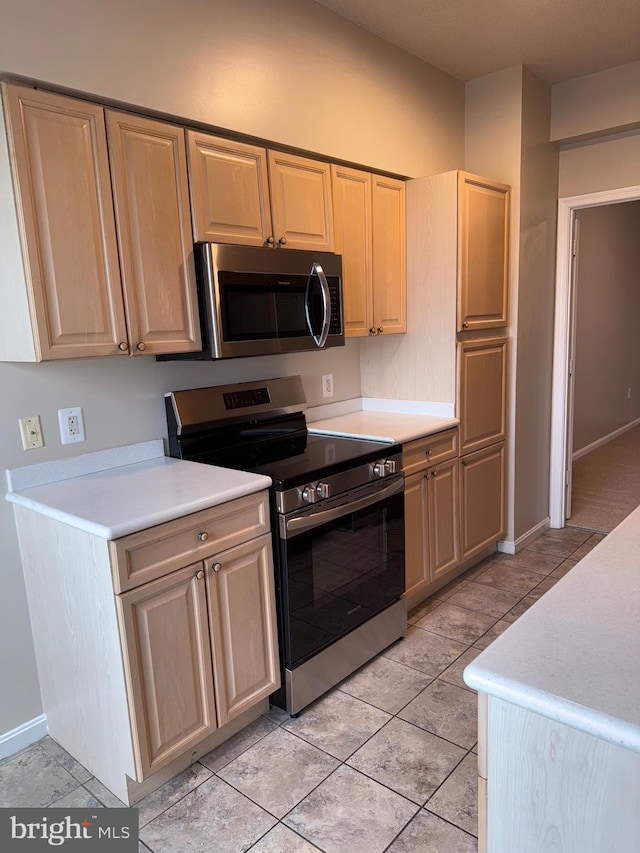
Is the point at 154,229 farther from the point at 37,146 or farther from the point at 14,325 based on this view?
the point at 14,325

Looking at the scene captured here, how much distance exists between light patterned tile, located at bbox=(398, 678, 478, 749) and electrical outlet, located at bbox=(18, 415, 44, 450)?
5.41 feet

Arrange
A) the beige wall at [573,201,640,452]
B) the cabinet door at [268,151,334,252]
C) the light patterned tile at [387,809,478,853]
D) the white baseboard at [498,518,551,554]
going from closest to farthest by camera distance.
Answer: the light patterned tile at [387,809,478,853], the cabinet door at [268,151,334,252], the white baseboard at [498,518,551,554], the beige wall at [573,201,640,452]

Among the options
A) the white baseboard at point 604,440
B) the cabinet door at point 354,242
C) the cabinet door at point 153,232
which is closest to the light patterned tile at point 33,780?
the cabinet door at point 153,232

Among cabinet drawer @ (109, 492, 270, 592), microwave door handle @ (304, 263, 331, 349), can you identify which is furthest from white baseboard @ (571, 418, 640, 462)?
cabinet drawer @ (109, 492, 270, 592)

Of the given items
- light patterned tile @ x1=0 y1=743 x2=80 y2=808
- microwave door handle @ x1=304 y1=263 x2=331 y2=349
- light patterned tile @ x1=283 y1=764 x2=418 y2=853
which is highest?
microwave door handle @ x1=304 y1=263 x2=331 y2=349

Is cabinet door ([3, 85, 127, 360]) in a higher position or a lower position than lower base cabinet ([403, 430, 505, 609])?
higher

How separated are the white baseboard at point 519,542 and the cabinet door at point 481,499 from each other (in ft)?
0.44

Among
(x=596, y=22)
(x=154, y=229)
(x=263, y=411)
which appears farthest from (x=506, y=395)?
(x=154, y=229)

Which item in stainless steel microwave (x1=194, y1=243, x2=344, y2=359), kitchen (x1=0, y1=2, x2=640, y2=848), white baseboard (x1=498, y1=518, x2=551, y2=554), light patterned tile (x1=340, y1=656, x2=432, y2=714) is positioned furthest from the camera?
white baseboard (x1=498, y1=518, x2=551, y2=554)

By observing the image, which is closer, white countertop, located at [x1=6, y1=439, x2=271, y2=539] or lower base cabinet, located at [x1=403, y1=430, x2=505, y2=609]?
white countertop, located at [x1=6, y1=439, x2=271, y2=539]

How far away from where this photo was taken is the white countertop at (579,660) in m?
0.84

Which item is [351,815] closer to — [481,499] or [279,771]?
[279,771]

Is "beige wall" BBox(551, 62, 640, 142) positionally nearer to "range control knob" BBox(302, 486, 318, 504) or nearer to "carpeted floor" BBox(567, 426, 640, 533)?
"carpeted floor" BBox(567, 426, 640, 533)

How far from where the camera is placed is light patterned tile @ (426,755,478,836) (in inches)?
69.2
